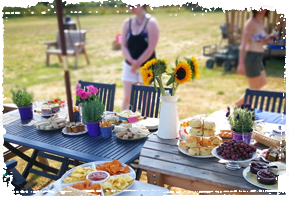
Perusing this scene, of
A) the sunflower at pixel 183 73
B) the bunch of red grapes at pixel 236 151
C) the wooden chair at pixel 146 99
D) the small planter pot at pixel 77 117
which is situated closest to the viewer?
the bunch of red grapes at pixel 236 151

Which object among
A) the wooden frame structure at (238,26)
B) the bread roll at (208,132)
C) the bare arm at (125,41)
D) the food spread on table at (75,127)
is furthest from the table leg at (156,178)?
the wooden frame structure at (238,26)

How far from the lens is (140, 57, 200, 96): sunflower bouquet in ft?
6.80

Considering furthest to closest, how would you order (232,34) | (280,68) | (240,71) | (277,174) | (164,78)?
(232,34) → (280,68) → (240,71) → (164,78) → (277,174)

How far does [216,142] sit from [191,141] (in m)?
0.16

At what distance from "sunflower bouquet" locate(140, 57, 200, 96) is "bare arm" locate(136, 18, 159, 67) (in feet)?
5.45

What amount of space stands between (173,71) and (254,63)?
7.94 ft

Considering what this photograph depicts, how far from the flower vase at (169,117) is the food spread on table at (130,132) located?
23 centimetres

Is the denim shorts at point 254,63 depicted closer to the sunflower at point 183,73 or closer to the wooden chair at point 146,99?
the wooden chair at point 146,99

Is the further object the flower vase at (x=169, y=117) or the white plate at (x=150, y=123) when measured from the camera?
the white plate at (x=150, y=123)

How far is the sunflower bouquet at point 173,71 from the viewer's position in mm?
2072

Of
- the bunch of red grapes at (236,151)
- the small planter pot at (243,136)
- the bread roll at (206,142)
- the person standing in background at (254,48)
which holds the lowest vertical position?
the bread roll at (206,142)

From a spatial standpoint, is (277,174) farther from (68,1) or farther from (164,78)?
(68,1)

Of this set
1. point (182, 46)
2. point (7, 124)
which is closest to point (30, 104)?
point (7, 124)

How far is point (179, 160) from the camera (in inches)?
74.6
